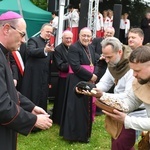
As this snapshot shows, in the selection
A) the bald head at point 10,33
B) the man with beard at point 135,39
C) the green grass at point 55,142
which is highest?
the bald head at point 10,33

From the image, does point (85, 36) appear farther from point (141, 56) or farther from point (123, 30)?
point (123, 30)

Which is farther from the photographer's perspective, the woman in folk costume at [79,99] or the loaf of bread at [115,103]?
the woman in folk costume at [79,99]

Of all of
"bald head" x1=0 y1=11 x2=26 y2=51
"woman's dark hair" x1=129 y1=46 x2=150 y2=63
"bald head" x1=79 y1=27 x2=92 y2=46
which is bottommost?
"bald head" x1=79 y1=27 x2=92 y2=46

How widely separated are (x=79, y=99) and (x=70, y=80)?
34 cm

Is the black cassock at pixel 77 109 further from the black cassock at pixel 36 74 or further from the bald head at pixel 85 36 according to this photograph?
the black cassock at pixel 36 74

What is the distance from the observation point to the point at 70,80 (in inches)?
217

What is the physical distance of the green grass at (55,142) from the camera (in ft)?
17.1

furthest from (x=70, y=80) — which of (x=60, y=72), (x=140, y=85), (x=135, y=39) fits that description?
(x=140, y=85)

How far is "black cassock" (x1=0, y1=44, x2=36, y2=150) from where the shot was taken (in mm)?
2482

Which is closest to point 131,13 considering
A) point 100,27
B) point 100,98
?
point 100,27

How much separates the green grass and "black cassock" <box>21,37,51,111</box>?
1.87 feet

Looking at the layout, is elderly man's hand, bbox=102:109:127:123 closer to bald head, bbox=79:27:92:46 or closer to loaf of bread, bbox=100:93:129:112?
loaf of bread, bbox=100:93:129:112

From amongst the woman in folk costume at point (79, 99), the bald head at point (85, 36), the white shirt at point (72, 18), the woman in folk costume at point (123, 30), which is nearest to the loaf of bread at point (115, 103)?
the woman in folk costume at point (79, 99)

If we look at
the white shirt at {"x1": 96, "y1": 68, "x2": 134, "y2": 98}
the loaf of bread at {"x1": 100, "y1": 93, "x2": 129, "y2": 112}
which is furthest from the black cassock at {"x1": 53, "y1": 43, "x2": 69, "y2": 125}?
the loaf of bread at {"x1": 100, "y1": 93, "x2": 129, "y2": 112}
